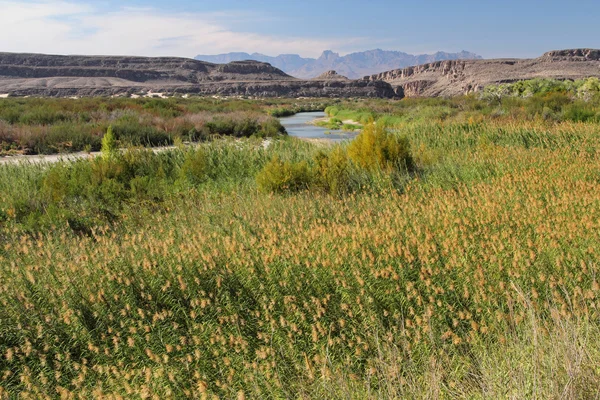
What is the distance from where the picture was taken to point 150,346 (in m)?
4.08

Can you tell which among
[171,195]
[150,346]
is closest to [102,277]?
[150,346]

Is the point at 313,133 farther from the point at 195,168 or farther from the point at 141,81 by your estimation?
the point at 141,81

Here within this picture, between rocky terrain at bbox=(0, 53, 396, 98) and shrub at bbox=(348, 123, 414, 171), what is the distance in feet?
244

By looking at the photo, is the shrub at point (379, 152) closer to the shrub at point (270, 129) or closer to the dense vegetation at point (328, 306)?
the dense vegetation at point (328, 306)

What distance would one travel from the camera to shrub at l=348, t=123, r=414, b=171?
10.4m

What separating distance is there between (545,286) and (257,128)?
21104 millimetres

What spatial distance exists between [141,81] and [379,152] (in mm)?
105855

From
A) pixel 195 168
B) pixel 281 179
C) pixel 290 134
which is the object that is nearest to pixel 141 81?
pixel 290 134

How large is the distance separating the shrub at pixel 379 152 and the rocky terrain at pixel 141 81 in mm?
74260

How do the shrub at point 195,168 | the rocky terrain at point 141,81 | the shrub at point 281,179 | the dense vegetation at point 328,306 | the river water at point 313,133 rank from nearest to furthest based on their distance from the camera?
the dense vegetation at point 328,306
the shrub at point 281,179
the shrub at point 195,168
the river water at point 313,133
the rocky terrain at point 141,81

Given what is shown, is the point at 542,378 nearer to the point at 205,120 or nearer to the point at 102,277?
the point at 102,277

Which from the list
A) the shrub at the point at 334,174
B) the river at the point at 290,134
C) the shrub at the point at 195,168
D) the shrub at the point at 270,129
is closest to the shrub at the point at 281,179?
the shrub at the point at 334,174

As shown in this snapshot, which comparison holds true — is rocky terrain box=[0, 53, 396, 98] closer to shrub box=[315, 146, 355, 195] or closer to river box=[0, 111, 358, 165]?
river box=[0, 111, 358, 165]

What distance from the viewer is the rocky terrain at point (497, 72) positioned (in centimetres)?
8762
